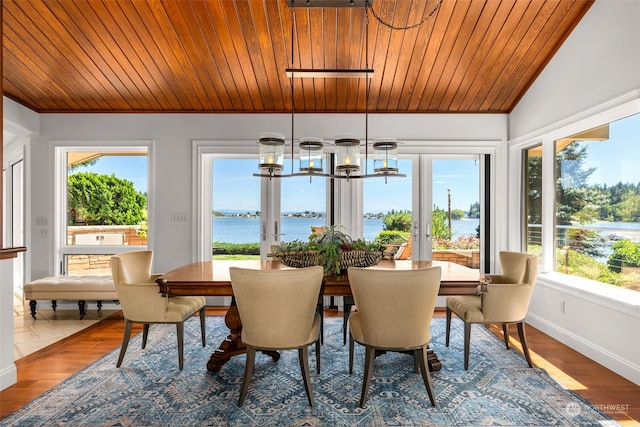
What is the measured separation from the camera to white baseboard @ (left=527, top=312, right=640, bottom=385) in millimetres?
2518

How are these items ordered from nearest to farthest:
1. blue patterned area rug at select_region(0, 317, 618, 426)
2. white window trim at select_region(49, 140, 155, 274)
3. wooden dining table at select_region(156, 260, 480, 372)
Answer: blue patterned area rug at select_region(0, 317, 618, 426)
wooden dining table at select_region(156, 260, 480, 372)
white window trim at select_region(49, 140, 155, 274)

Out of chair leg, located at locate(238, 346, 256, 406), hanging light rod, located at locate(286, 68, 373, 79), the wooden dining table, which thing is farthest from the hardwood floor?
hanging light rod, located at locate(286, 68, 373, 79)

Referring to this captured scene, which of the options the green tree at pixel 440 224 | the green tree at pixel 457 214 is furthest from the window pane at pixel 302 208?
the green tree at pixel 457 214

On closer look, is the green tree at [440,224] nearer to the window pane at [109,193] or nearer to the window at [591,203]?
the window at [591,203]

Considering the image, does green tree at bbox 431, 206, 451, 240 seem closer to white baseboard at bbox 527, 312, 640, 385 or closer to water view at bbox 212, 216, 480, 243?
water view at bbox 212, 216, 480, 243

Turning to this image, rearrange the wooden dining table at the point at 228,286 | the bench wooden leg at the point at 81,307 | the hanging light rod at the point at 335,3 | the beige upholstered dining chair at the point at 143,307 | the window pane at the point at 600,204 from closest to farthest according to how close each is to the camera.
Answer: the wooden dining table at the point at 228,286 < the hanging light rod at the point at 335,3 < the beige upholstered dining chair at the point at 143,307 < the window pane at the point at 600,204 < the bench wooden leg at the point at 81,307

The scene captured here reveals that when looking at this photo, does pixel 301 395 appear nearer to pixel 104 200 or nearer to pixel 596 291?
pixel 596 291

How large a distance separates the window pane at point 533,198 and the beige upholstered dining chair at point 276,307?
299 centimetres

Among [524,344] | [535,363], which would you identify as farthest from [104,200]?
[535,363]

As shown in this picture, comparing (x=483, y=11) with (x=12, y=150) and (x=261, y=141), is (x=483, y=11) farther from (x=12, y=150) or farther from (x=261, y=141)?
(x=12, y=150)

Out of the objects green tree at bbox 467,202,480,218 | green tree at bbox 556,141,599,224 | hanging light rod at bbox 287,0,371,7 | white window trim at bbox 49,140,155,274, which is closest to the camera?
hanging light rod at bbox 287,0,371,7

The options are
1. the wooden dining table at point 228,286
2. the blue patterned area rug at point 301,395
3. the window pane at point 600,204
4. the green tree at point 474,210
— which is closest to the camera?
the blue patterned area rug at point 301,395

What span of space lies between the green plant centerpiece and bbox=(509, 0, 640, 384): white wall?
6.08ft

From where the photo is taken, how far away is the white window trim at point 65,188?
14.4 ft
